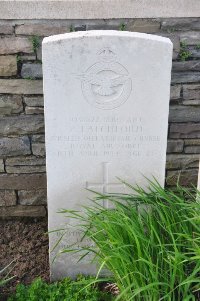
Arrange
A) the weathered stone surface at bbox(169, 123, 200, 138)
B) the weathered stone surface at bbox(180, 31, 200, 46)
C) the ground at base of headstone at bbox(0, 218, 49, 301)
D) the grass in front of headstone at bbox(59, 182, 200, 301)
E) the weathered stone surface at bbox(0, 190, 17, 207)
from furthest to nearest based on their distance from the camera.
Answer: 1. the weathered stone surface at bbox(0, 190, 17, 207)
2. the weathered stone surface at bbox(169, 123, 200, 138)
3. the weathered stone surface at bbox(180, 31, 200, 46)
4. the ground at base of headstone at bbox(0, 218, 49, 301)
5. the grass in front of headstone at bbox(59, 182, 200, 301)

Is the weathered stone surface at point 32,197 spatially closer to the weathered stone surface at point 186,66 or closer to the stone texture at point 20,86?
the stone texture at point 20,86

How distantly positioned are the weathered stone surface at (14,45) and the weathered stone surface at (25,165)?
671 mm

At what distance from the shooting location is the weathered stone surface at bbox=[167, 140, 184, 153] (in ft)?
9.06

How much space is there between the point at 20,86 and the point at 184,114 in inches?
39.8

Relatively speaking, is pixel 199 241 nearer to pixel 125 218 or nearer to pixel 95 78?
pixel 125 218

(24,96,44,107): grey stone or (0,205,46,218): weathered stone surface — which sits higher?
(24,96,44,107): grey stone

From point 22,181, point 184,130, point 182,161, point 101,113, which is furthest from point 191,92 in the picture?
point 22,181

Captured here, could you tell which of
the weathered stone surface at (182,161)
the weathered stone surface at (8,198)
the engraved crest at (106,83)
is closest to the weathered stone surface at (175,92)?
the weathered stone surface at (182,161)

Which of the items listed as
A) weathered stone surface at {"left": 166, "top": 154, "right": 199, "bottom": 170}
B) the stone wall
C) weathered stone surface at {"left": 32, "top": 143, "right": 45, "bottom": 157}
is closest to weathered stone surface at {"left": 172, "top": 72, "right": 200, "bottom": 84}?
the stone wall

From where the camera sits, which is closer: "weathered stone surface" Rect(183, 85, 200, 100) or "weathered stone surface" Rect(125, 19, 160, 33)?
"weathered stone surface" Rect(125, 19, 160, 33)

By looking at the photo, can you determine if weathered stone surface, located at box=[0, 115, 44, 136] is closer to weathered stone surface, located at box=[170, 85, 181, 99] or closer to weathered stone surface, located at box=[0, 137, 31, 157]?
weathered stone surface, located at box=[0, 137, 31, 157]

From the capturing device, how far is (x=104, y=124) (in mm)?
2057

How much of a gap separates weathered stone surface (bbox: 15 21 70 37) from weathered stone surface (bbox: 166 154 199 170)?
105cm

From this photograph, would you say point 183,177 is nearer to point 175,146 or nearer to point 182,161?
point 182,161
